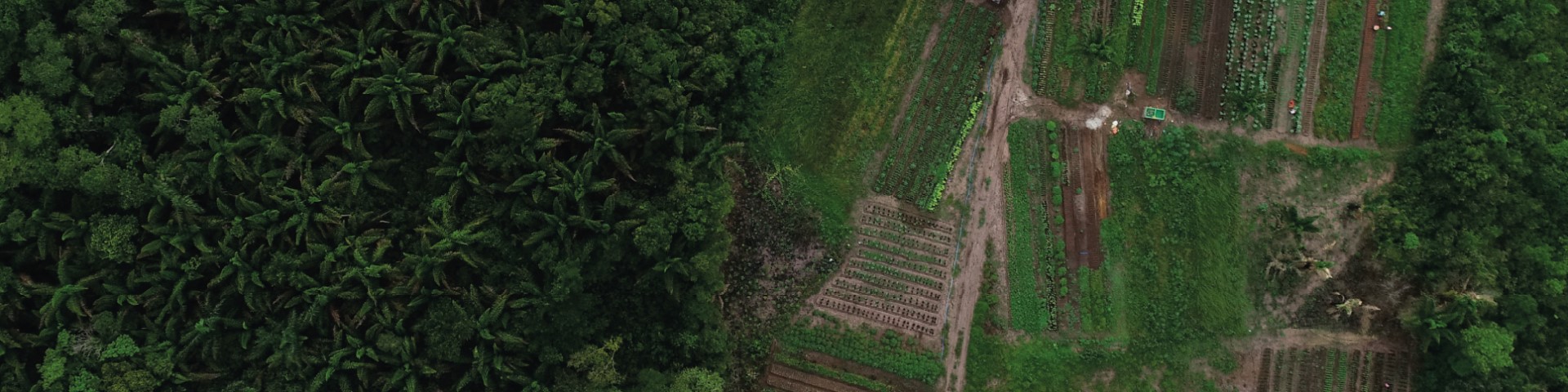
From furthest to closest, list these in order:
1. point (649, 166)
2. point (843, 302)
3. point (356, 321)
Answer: point (843, 302) < point (649, 166) < point (356, 321)

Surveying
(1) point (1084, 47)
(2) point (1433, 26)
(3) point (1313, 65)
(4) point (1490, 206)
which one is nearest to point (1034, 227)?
(1) point (1084, 47)

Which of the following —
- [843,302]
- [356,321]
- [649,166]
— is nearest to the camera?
[356,321]

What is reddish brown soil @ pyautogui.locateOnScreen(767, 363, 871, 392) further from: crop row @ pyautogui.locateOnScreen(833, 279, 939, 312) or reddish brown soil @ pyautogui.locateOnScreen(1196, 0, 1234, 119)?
reddish brown soil @ pyautogui.locateOnScreen(1196, 0, 1234, 119)

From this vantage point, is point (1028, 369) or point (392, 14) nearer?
point (392, 14)

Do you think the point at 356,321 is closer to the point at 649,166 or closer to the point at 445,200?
the point at 445,200

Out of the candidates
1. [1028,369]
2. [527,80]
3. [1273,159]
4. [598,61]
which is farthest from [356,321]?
[1273,159]

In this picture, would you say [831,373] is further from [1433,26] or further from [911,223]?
[1433,26]

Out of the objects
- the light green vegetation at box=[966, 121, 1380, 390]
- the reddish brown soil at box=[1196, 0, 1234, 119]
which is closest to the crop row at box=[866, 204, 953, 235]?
the light green vegetation at box=[966, 121, 1380, 390]
